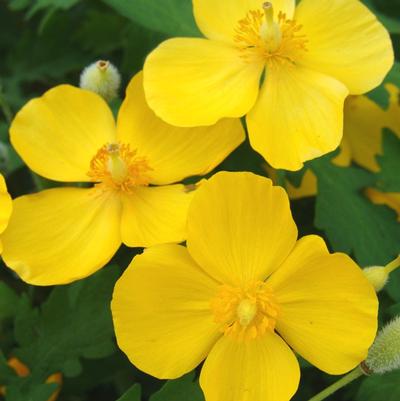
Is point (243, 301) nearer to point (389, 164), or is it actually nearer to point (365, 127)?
point (389, 164)

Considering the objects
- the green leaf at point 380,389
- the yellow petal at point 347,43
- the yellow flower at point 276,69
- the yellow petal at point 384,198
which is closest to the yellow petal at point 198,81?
the yellow flower at point 276,69

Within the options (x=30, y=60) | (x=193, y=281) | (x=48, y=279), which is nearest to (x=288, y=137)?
(x=193, y=281)

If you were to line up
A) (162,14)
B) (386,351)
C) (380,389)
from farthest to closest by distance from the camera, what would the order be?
1. (162,14)
2. (380,389)
3. (386,351)

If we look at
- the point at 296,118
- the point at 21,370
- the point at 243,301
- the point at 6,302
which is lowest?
the point at 21,370

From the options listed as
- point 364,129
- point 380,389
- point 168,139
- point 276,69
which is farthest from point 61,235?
point 364,129

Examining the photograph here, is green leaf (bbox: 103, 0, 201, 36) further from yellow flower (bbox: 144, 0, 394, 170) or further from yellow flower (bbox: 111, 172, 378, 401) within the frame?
yellow flower (bbox: 111, 172, 378, 401)

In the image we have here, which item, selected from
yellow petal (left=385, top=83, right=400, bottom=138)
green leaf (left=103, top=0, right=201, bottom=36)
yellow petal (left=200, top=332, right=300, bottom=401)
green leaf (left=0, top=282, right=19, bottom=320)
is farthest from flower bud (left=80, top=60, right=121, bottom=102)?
yellow petal (left=385, top=83, right=400, bottom=138)
